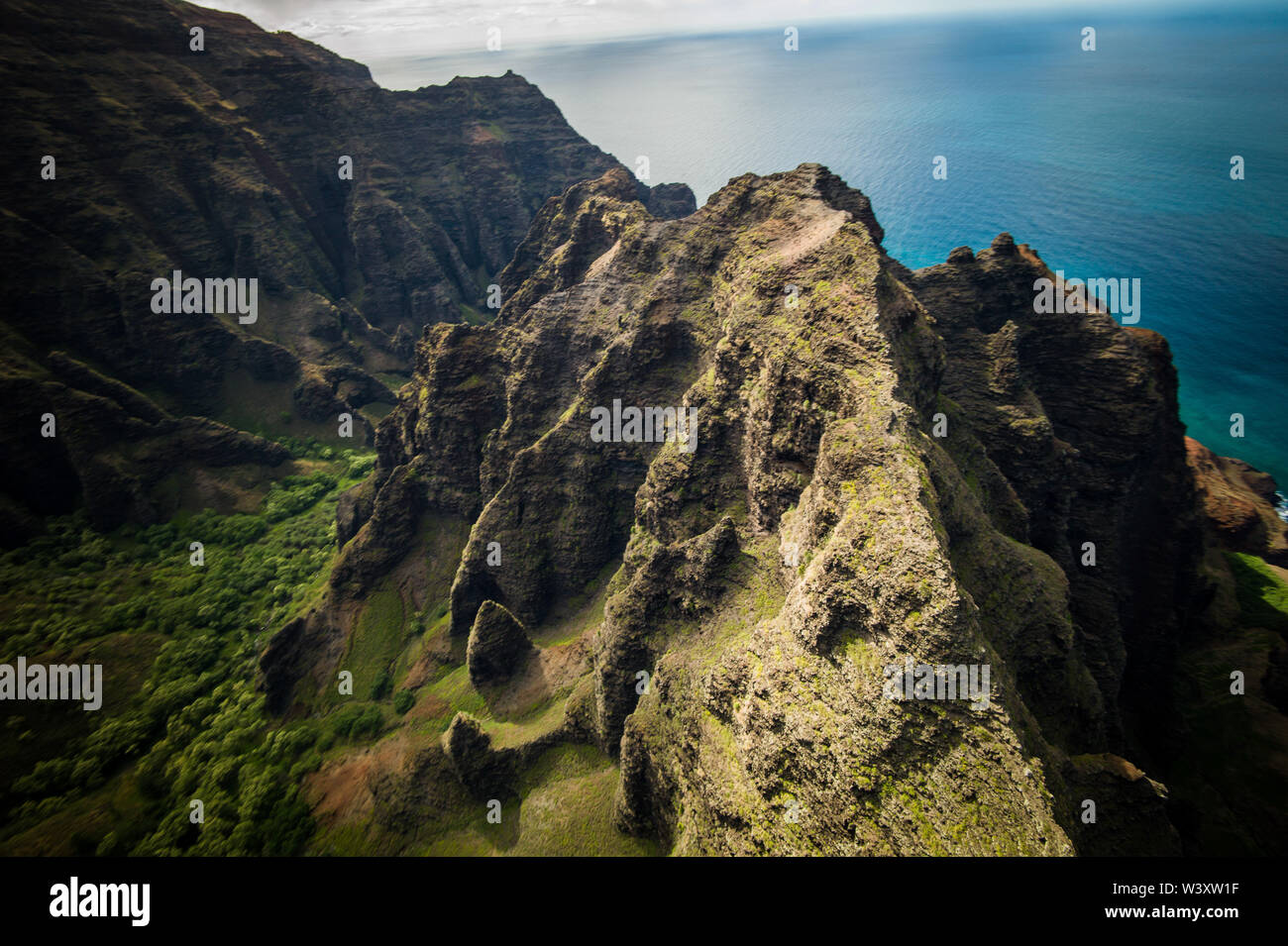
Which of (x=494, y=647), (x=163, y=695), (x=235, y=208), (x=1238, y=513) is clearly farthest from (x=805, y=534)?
(x=235, y=208)

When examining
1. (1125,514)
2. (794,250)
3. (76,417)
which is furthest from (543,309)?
(76,417)

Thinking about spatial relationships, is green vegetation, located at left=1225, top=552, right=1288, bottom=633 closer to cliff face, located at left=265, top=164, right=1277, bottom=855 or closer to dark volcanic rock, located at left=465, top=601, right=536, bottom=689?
cliff face, located at left=265, top=164, right=1277, bottom=855

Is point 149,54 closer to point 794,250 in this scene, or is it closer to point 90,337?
point 90,337

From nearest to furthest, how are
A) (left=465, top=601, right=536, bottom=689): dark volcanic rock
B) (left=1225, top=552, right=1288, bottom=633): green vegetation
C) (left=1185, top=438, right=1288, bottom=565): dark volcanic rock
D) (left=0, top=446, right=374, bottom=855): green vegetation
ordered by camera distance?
(left=0, top=446, right=374, bottom=855): green vegetation
(left=465, top=601, right=536, bottom=689): dark volcanic rock
(left=1225, top=552, right=1288, bottom=633): green vegetation
(left=1185, top=438, right=1288, bottom=565): dark volcanic rock

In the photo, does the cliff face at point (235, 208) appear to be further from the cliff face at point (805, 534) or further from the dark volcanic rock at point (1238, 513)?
the dark volcanic rock at point (1238, 513)

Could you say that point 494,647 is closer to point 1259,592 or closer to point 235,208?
point 1259,592

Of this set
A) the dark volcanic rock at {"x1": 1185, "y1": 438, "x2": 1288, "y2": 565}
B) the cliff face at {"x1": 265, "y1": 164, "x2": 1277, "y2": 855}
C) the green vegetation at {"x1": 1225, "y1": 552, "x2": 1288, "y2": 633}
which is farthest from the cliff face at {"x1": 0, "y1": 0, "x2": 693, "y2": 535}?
the green vegetation at {"x1": 1225, "y1": 552, "x2": 1288, "y2": 633}

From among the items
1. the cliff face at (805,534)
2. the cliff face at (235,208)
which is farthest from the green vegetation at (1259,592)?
the cliff face at (235,208)
